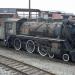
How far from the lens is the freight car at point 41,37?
44.5 feet

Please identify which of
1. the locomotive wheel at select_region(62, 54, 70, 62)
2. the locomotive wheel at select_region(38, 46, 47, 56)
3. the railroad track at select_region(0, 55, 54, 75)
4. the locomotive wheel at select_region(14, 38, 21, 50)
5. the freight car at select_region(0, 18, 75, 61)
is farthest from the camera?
the locomotive wheel at select_region(14, 38, 21, 50)

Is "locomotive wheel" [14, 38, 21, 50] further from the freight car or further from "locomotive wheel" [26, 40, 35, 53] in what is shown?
"locomotive wheel" [26, 40, 35, 53]

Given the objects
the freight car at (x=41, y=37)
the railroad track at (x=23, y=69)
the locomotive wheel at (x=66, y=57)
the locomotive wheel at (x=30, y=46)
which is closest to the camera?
the railroad track at (x=23, y=69)

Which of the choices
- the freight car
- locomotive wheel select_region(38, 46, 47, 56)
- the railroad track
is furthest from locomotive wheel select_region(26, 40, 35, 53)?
the railroad track

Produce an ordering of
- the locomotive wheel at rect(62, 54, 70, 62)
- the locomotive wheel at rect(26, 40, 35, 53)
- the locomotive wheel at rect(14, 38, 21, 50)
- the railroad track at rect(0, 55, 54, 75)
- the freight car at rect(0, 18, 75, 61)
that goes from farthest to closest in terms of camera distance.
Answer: the locomotive wheel at rect(14, 38, 21, 50), the locomotive wheel at rect(26, 40, 35, 53), the freight car at rect(0, 18, 75, 61), the locomotive wheel at rect(62, 54, 70, 62), the railroad track at rect(0, 55, 54, 75)

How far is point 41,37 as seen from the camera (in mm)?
15547

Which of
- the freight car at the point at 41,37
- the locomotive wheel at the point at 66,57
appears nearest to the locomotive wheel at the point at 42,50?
the freight car at the point at 41,37

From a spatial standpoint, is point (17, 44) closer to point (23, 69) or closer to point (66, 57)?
point (66, 57)

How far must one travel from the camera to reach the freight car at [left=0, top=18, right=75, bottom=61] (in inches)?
534

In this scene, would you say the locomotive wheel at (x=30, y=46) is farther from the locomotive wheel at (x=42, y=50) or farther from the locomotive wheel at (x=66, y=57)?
the locomotive wheel at (x=66, y=57)

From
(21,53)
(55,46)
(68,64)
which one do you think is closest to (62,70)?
(68,64)

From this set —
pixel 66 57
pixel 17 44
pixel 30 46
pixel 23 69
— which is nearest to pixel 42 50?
pixel 30 46

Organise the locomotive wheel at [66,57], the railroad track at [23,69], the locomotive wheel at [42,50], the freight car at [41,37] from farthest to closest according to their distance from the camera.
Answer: the locomotive wheel at [42,50]
the freight car at [41,37]
the locomotive wheel at [66,57]
the railroad track at [23,69]

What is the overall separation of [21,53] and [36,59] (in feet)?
8.49
